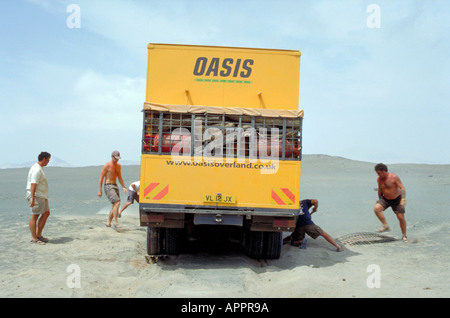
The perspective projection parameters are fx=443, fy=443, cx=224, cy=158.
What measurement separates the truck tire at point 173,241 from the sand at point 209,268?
6.4 inches

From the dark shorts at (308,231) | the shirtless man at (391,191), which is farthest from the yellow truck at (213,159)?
the shirtless man at (391,191)

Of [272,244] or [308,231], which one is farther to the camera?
[308,231]

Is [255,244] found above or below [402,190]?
below

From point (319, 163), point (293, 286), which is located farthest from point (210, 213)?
point (319, 163)

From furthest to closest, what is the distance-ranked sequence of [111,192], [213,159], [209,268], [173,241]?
[111,192]
[173,241]
[209,268]
[213,159]

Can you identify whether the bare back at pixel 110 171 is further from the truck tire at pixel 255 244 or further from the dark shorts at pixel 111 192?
the truck tire at pixel 255 244

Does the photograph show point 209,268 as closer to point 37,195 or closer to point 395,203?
point 37,195

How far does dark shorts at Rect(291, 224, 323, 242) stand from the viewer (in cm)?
853

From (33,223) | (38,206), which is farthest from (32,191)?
(33,223)

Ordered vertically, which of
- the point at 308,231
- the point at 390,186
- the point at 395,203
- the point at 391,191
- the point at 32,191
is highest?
the point at 390,186

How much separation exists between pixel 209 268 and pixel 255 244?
1.04 meters

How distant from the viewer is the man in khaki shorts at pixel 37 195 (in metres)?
8.67

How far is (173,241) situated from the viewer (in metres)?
7.78
